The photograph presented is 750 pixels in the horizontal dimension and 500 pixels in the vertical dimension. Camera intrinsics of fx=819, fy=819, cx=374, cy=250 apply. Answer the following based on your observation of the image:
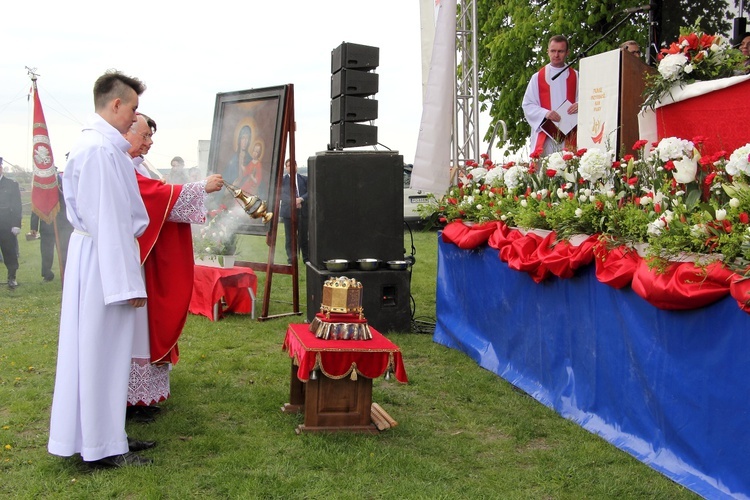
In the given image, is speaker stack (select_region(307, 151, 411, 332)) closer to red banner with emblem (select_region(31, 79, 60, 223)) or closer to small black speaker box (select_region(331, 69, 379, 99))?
small black speaker box (select_region(331, 69, 379, 99))

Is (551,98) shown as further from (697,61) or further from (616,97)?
(697,61)

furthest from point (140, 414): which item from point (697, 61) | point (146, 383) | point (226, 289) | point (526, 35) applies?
point (526, 35)

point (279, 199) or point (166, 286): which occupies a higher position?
point (279, 199)

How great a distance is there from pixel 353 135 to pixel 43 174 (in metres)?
5.27

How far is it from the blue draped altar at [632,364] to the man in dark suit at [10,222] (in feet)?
26.6

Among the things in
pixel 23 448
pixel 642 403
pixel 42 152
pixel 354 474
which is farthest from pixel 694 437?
pixel 42 152

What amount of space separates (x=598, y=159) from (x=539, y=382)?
5.42 feet

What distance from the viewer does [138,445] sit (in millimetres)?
4586

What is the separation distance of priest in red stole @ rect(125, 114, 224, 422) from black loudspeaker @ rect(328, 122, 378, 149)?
3.59 m

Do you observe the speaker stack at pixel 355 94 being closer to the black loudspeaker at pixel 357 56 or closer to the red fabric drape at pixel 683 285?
the black loudspeaker at pixel 357 56

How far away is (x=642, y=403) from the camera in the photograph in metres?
4.33

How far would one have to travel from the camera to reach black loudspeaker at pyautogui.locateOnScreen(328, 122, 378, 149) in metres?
8.55

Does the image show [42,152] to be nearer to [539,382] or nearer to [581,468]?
[539,382]

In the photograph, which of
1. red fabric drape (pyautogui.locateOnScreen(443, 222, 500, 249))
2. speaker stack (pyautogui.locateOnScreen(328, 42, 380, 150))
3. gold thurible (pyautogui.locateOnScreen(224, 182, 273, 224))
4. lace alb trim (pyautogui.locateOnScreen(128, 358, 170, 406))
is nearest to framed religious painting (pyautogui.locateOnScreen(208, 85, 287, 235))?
speaker stack (pyautogui.locateOnScreen(328, 42, 380, 150))
